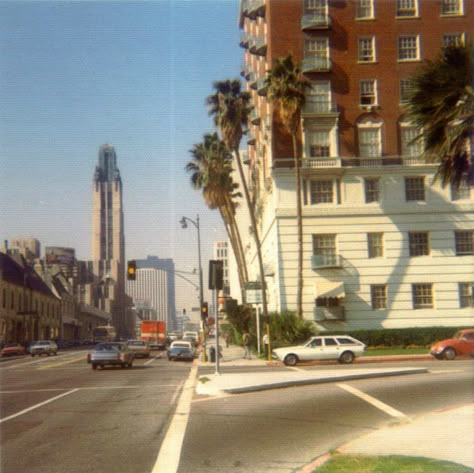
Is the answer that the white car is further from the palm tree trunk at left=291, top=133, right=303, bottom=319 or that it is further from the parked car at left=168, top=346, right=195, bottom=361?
the parked car at left=168, top=346, right=195, bottom=361

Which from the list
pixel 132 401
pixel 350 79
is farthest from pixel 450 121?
pixel 350 79

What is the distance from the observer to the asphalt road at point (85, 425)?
32.8 feet

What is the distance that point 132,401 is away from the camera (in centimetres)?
1772

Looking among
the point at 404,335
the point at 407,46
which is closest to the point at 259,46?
the point at 407,46

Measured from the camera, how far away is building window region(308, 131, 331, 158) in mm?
44375

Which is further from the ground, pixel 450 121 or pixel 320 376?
pixel 450 121

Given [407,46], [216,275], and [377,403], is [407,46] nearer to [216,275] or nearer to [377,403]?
[216,275]

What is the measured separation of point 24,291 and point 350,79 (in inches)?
2305

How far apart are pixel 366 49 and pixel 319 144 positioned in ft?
25.3

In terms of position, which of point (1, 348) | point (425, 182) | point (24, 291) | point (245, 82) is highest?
point (245, 82)

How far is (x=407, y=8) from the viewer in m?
44.7

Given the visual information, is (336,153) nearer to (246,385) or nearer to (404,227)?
(404,227)

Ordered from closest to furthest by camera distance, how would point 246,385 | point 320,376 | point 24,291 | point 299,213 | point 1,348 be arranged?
point 246,385 → point 320,376 → point 299,213 → point 1,348 → point 24,291

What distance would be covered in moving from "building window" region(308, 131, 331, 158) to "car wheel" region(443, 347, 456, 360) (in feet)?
56.2
